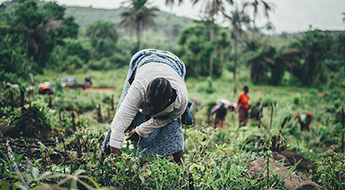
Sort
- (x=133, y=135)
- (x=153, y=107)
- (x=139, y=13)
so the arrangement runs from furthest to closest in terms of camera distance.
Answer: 1. (x=139, y=13)
2. (x=133, y=135)
3. (x=153, y=107)

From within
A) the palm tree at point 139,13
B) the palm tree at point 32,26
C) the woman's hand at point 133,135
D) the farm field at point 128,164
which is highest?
the palm tree at point 139,13

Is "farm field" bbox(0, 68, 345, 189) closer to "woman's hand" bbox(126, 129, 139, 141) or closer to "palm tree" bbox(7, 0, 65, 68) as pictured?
"woman's hand" bbox(126, 129, 139, 141)

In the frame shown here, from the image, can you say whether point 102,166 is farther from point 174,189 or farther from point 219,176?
point 219,176

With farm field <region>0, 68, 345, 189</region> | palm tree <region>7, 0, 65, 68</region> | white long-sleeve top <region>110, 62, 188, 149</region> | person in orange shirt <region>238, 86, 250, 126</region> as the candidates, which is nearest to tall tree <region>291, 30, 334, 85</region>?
person in orange shirt <region>238, 86, 250, 126</region>

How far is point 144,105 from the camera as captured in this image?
1801 mm

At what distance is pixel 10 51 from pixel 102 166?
4784 millimetres

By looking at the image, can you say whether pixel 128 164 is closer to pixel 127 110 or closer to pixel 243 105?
pixel 127 110

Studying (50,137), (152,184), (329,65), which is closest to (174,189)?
(152,184)

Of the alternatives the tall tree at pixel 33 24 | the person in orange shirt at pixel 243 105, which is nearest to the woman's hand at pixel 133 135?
the person in orange shirt at pixel 243 105

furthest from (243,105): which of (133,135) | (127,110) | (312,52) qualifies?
(312,52)

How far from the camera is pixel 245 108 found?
6531 millimetres

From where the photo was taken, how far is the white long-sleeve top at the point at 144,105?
173 cm

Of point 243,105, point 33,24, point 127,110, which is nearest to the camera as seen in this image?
point 127,110

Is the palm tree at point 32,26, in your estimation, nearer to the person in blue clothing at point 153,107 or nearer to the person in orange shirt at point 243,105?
the person in orange shirt at point 243,105
